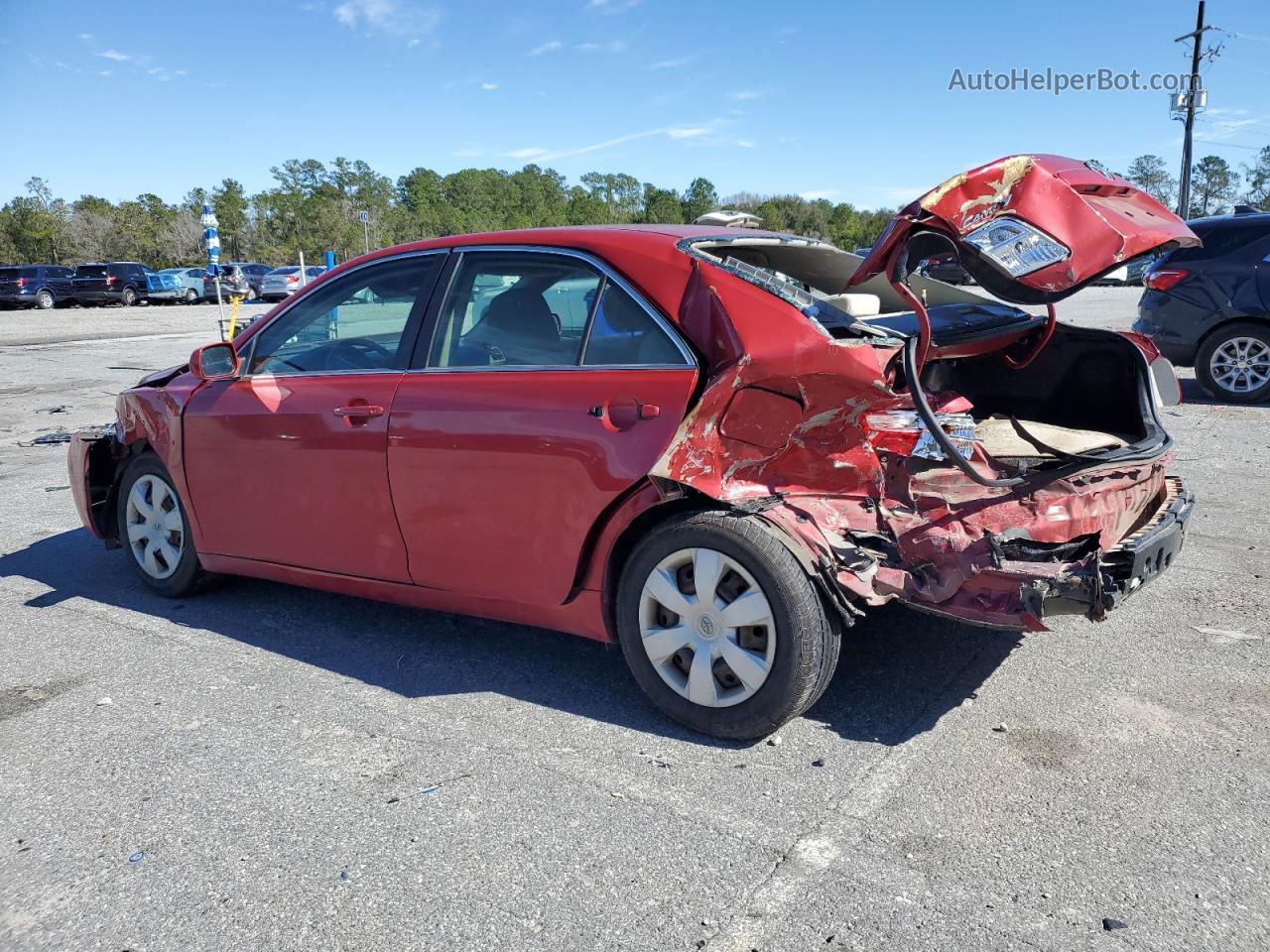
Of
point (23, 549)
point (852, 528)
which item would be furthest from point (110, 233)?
point (852, 528)

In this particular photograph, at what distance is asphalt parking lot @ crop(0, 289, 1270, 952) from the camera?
8.20 ft

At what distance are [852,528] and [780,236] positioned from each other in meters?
1.43

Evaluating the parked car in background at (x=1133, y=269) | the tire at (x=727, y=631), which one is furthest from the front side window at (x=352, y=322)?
the parked car in background at (x=1133, y=269)

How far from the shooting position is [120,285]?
4169 cm

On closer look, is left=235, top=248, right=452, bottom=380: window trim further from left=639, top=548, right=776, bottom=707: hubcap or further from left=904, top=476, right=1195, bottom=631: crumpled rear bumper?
left=904, top=476, right=1195, bottom=631: crumpled rear bumper

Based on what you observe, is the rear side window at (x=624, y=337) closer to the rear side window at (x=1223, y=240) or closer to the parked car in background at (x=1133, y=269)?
the parked car in background at (x=1133, y=269)

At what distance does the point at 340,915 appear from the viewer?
2.56 meters

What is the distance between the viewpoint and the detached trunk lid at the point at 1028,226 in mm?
3156

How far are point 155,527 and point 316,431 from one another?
1.41 m

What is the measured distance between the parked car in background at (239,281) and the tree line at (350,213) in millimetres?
11233

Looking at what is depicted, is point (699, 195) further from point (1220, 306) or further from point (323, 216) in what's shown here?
point (1220, 306)

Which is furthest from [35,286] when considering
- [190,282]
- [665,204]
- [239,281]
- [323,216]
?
[665,204]

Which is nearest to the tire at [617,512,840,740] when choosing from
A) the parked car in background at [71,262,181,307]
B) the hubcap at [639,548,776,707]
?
the hubcap at [639,548,776,707]

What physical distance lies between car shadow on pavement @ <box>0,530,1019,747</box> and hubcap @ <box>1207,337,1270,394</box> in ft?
23.3
